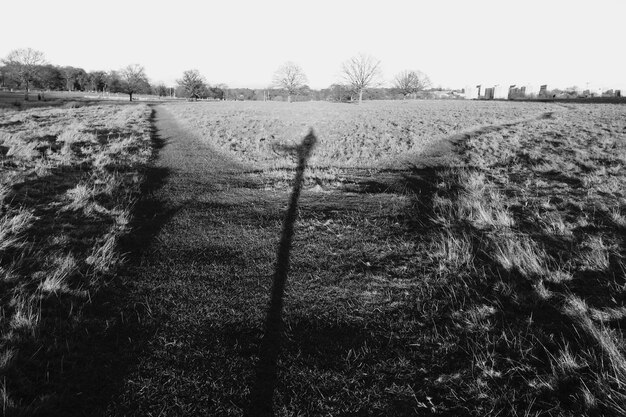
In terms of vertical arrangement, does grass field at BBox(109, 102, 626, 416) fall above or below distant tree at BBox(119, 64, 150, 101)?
below

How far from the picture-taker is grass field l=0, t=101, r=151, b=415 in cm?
297

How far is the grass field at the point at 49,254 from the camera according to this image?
9.75 ft

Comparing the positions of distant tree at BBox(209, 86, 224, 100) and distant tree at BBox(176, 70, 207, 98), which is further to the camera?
distant tree at BBox(209, 86, 224, 100)

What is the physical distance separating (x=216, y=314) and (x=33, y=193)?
21.7ft

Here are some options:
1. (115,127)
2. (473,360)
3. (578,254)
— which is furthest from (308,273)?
(115,127)

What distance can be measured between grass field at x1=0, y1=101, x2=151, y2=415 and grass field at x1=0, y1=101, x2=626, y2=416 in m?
0.03

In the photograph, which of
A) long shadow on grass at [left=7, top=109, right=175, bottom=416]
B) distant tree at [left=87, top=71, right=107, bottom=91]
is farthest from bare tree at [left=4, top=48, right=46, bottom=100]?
long shadow on grass at [left=7, top=109, right=175, bottom=416]

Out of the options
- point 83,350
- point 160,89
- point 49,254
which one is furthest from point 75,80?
point 83,350

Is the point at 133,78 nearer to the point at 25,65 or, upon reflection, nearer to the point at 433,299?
the point at 25,65

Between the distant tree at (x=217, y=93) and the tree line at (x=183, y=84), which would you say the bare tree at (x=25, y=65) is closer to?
the tree line at (x=183, y=84)

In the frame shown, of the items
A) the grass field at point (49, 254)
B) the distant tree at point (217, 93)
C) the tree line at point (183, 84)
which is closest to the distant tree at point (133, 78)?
the tree line at point (183, 84)

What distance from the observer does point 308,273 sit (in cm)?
480

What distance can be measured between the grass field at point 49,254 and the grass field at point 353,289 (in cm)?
3

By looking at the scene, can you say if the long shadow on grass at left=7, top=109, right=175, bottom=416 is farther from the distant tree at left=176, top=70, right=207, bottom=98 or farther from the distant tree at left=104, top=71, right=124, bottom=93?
the distant tree at left=104, top=71, right=124, bottom=93
